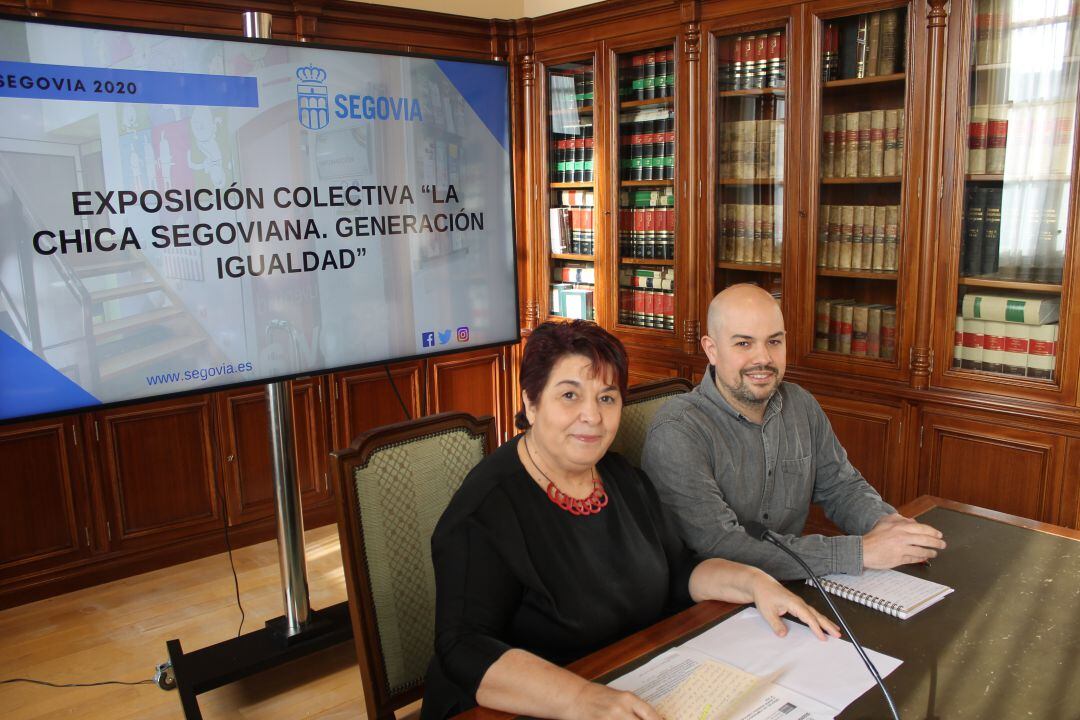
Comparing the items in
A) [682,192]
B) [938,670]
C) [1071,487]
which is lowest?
[1071,487]

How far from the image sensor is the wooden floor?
105 inches

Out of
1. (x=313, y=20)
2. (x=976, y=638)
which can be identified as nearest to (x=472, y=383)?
(x=313, y=20)

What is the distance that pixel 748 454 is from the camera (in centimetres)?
207

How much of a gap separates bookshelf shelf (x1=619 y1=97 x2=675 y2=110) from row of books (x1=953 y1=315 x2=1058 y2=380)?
1.56 meters

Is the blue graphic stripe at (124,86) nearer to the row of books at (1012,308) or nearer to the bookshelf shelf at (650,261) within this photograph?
the bookshelf shelf at (650,261)

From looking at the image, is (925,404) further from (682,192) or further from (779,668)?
(779,668)

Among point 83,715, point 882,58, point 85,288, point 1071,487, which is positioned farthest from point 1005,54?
point 83,715

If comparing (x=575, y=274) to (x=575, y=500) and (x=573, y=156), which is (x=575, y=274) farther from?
(x=575, y=500)

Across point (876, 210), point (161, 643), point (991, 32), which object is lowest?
point (161, 643)

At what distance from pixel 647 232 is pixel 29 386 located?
106 inches

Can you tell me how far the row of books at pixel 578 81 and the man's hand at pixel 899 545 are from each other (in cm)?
295

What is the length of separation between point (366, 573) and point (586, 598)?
0.47 metres

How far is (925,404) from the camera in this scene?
10.4 feet

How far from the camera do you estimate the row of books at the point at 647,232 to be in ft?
13.0
